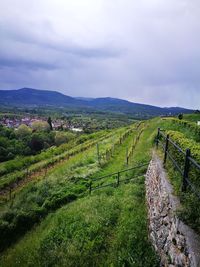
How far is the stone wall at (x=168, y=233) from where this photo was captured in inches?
218

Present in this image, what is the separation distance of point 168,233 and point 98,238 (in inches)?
159

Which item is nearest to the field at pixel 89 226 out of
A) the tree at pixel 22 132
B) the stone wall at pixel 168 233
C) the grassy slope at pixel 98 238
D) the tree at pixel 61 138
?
the grassy slope at pixel 98 238

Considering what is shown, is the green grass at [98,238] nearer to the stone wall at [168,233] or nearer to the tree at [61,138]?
the stone wall at [168,233]

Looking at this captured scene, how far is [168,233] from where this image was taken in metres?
7.05

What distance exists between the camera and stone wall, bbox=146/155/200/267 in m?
5.55

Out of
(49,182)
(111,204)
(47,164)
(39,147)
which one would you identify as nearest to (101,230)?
(111,204)

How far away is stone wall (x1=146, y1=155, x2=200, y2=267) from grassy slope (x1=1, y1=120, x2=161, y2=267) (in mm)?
583

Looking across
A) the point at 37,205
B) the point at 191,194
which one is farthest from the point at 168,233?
the point at 37,205

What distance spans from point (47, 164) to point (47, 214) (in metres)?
25.1

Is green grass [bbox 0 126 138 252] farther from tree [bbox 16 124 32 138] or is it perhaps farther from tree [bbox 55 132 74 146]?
tree [bbox 16 124 32 138]

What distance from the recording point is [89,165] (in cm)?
2534

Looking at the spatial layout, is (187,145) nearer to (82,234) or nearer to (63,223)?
(82,234)

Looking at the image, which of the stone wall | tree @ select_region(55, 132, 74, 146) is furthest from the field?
tree @ select_region(55, 132, 74, 146)

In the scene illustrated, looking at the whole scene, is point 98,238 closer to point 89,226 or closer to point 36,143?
point 89,226
